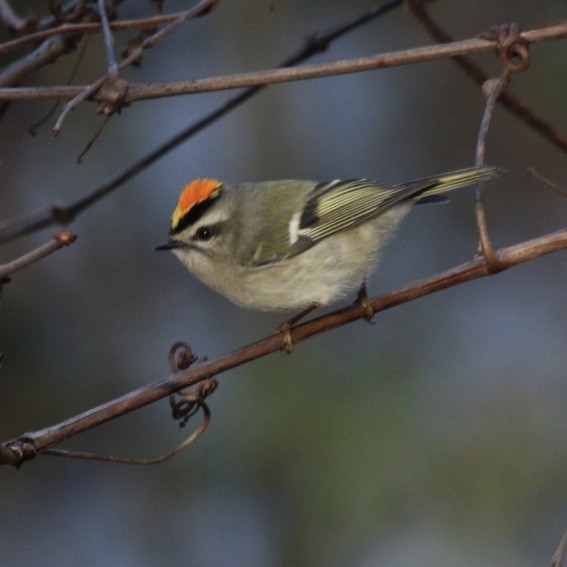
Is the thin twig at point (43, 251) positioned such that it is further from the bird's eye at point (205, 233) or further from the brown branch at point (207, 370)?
the bird's eye at point (205, 233)

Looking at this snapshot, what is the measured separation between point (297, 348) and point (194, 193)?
2.24m

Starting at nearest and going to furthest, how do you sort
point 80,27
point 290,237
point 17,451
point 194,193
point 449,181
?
point 17,451
point 80,27
point 449,181
point 194,193
point 290,237

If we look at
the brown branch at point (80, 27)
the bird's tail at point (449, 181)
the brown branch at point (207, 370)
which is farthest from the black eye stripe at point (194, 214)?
the brown branch at point (207, 370)

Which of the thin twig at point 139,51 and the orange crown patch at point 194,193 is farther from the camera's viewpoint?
the orange crown patch at point 194,193

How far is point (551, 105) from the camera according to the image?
5680 mm

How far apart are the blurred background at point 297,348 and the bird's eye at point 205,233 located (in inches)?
77.3

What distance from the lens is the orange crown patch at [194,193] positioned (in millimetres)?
2732

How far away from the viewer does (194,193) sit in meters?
2.76

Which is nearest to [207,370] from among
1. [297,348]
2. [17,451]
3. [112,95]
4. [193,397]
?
[193,397]

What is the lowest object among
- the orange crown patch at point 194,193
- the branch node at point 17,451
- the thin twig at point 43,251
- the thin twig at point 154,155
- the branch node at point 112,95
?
the branch node at point 17,451

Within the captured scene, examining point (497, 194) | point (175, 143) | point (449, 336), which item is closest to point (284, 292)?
point (175, 143)

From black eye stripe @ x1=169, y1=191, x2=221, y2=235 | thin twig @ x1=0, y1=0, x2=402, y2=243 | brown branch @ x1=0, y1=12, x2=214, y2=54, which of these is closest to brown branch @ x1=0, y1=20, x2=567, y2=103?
brown branch @ x1=0, y1=12, x2=214, y2=54

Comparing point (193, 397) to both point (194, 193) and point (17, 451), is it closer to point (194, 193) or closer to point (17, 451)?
point (17, 451)

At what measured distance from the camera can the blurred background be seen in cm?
461
